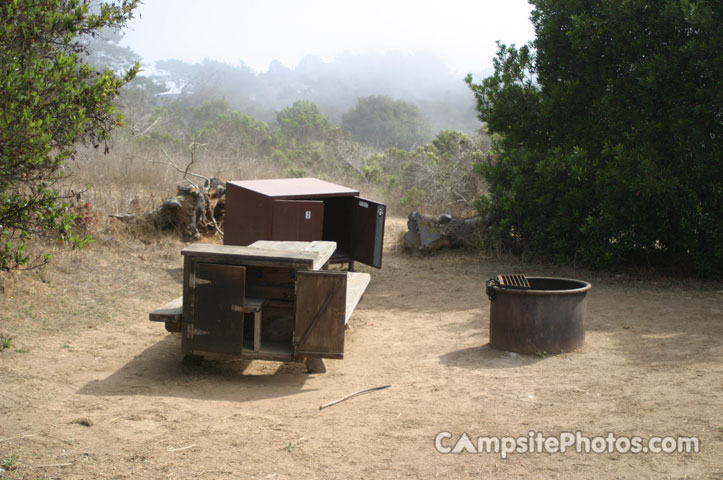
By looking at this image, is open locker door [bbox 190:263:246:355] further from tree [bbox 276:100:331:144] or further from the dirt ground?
tree [bbox 276:100:331:144]

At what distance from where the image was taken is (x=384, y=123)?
215 ft

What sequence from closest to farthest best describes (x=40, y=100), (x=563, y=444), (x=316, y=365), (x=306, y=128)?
(x=40, y=100) < (x=563, y=444) < (x=316, y=365) < (x=306, y=128)

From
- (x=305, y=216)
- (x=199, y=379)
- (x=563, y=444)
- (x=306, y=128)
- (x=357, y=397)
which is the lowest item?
(x=199, y=379)

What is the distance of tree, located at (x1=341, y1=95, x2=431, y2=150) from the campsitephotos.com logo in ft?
196

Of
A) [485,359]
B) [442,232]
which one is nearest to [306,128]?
[442,232]

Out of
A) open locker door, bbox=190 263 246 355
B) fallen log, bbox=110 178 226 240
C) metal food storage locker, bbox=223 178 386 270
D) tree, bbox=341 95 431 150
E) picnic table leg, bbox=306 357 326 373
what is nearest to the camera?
open locker door, bbox=190 263 246 355

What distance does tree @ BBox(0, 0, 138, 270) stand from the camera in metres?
4.13

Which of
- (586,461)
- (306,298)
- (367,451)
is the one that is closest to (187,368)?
(306,298)

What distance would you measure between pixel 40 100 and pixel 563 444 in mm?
3917

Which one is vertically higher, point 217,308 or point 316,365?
point 217,308

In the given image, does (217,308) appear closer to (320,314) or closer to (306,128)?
(320,314)

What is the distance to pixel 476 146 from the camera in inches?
789

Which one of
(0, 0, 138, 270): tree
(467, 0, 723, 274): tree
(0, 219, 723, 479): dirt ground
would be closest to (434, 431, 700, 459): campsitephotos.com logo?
(0, 219, 723, 479): dirt ground

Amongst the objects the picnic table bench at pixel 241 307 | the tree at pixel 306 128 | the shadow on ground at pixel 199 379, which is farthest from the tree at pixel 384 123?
the picnic table bench at pixel 241 307
